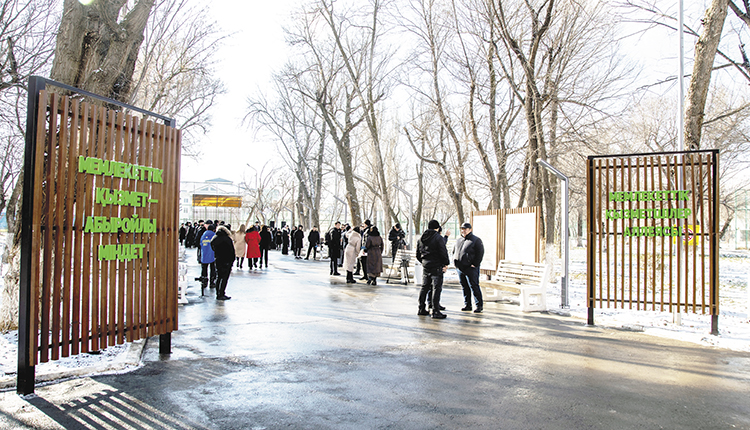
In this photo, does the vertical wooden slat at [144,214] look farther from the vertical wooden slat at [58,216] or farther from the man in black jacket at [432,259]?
the man in black jacket at [432,259]

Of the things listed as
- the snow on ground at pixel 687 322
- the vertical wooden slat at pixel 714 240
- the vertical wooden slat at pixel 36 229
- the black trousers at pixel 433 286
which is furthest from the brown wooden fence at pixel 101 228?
the vertical wooden slat at pixel 714 240

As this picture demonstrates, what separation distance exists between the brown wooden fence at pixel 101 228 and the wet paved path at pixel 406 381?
0.58m

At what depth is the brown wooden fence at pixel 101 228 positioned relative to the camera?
496 centimetres

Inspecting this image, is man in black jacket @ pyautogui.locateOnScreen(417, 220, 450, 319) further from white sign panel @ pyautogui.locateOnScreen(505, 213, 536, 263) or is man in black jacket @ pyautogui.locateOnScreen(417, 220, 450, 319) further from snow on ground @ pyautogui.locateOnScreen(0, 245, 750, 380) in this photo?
white sign panel @ pyautogui.locateOnScreen(505, 213, 536, 263)

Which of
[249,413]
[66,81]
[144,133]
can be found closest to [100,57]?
[66,81]

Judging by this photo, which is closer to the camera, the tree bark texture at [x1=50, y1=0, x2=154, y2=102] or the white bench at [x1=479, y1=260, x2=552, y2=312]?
the tree bark texture at [x1=50, y1=0, x2=154, y2=102]

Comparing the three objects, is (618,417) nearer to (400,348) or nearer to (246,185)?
(400,348)

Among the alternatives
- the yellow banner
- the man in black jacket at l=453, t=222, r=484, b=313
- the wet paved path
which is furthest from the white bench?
the yellow banner

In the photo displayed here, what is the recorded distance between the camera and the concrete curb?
5.09 meters

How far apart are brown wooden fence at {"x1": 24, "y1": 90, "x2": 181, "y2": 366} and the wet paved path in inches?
22.7

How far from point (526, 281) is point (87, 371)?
870 centimetres

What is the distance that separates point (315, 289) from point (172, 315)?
7.48m

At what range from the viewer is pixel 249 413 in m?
4.48

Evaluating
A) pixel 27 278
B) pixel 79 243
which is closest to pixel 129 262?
pixel 79 243
